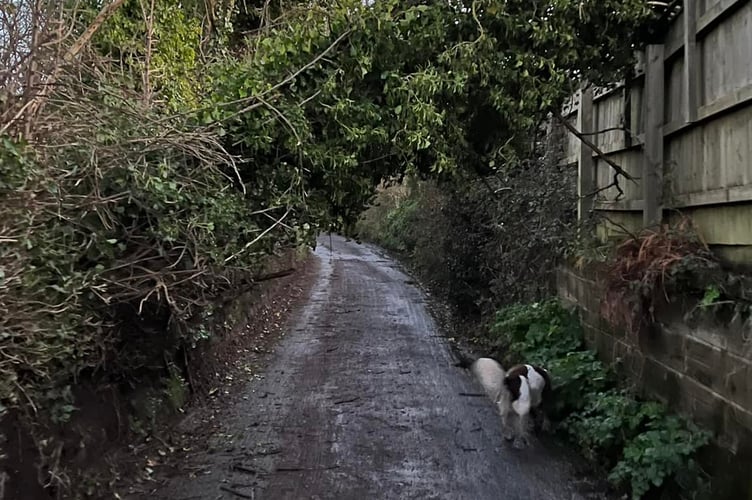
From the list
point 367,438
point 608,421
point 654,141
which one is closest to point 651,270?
point 608,421

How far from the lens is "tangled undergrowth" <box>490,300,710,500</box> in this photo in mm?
4855

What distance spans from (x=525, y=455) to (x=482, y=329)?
5864 millimetres

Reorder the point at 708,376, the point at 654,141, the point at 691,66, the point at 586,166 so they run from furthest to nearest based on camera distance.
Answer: the point at 586,166
the point at 654,141
the point at 691,66
the point at 708,376

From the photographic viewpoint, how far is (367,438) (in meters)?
Answer: 7.04

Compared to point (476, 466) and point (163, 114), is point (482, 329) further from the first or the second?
point (163, 114)

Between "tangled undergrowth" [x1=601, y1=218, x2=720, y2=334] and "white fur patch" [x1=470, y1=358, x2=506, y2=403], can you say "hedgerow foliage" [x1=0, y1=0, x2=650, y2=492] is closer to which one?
"tangled undergrowth" [x1=601, y1=218, x2=720, y2=334]

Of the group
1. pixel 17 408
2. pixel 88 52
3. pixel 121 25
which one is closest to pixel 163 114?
pixel 88 52

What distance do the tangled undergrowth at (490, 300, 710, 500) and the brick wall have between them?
12 centimetres

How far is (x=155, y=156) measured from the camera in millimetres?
5559

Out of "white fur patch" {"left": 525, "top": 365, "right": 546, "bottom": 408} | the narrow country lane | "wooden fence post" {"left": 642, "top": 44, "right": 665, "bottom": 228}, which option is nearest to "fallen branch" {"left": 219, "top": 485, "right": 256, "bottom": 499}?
the narrow country lane

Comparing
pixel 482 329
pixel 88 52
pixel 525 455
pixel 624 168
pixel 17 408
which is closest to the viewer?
pixel 17 408

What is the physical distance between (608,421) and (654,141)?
240 centimetres

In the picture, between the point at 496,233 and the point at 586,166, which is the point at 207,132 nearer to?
the point at 586,166

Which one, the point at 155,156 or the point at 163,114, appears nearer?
the point at 155,156
